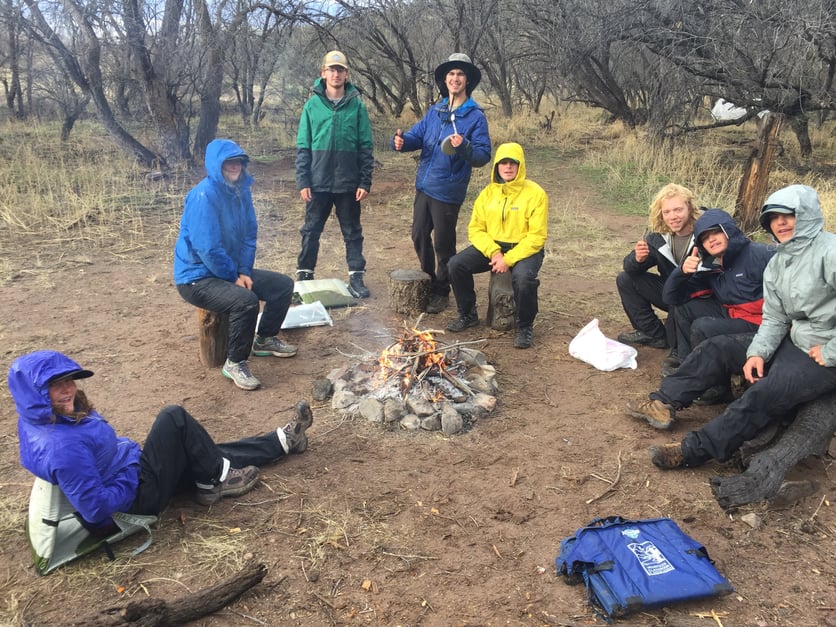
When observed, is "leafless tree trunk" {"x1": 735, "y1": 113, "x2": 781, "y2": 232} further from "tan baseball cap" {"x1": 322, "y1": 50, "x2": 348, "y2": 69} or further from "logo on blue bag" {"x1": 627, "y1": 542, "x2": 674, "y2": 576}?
"logo on blue bag" {"x1": 627, "y1": 542, "x2": 674, "y2": 576}

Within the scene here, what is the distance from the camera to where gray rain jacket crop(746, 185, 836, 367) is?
132 inches

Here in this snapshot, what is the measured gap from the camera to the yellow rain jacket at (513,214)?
5242mm

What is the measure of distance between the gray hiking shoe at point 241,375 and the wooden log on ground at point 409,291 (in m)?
1.64

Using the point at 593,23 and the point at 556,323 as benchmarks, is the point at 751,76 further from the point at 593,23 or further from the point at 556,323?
the point at 556,323

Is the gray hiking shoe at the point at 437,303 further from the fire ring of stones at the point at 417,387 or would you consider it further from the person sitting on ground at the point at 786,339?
the person sitting on ground at the point at 786,339

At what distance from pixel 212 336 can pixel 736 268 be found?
3.72 metres

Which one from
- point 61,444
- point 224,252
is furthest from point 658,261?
point 61,444

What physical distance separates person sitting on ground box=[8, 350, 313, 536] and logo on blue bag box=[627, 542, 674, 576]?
1.96 metres

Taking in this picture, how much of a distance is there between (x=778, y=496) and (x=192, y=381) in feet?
12.4

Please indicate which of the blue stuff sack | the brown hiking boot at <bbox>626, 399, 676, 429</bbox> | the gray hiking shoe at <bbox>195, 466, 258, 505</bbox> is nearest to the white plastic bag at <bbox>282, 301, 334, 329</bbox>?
the gray hiking shoe at <bbox>195, 466, 258, 505</bbox>

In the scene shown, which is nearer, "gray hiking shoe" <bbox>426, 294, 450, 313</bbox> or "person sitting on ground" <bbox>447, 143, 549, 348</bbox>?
"person sitting on ground" <bbox>447, 143, 549, 348</bbox>

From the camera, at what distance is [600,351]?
4949mm

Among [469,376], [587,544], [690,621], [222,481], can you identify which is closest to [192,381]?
[222,481]

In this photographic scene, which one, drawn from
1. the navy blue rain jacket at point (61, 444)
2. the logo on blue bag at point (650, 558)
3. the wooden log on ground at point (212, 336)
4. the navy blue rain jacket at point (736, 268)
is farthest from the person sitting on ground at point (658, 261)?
the navy blue rain jacket at point (61, 444)
